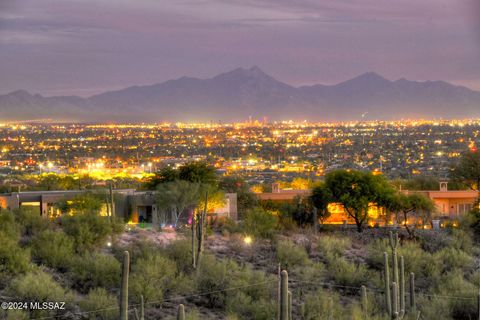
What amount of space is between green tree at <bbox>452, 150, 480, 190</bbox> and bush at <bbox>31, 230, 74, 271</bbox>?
2963cm

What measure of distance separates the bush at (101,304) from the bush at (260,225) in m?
11.5

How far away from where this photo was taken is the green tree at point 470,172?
50.1 m

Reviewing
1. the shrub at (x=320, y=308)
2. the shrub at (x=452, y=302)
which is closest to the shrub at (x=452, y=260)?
the shrub at (x=452, y=302)

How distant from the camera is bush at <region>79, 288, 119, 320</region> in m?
19.5

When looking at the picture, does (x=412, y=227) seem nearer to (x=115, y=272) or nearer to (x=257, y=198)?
(x=257, y=198)

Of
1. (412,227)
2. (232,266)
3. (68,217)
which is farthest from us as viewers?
(412,227)

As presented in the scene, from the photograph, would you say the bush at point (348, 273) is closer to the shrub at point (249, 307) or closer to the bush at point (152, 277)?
the shrub at point (249, 307)

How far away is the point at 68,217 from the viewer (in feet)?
97.5

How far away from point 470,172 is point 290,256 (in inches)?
1001

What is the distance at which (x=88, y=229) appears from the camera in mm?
27453

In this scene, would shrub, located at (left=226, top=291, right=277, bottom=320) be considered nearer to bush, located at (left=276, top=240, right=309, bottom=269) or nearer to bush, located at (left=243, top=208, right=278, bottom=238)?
bush, located at (left=276, top=240, right=309, bottom=269)

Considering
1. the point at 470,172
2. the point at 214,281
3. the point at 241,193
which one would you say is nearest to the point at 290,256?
the point at 214,281

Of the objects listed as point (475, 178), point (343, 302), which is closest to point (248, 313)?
point (343, 302)

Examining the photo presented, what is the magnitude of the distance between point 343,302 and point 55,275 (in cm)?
751
